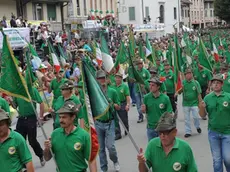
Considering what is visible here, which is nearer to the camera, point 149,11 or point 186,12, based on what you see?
point 149,11

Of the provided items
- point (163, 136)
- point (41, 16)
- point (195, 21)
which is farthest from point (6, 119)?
point (195, 21)

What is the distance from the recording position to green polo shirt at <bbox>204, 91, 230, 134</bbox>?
305 inches

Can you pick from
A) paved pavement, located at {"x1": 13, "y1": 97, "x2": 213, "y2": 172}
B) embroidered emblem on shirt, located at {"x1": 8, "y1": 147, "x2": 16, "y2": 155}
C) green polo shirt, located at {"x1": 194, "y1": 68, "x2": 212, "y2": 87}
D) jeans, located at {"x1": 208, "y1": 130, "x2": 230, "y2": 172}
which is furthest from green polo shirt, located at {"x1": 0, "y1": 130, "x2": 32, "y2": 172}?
green polo shirt, located at {"x1": 194, "y1": 68, "x2": 212, "y2": 87}

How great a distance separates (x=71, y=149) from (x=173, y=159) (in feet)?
3.93

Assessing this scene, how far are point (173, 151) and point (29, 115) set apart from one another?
5.11 metres

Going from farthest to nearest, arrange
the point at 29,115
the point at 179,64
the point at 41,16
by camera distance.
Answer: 1. the point at 41,16
2. the point at 179,64
3. the point at 29,115

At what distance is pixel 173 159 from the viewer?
5.16 meters

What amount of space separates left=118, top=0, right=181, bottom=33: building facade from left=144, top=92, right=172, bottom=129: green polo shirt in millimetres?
60904

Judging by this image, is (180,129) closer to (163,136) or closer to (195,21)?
(163,136)

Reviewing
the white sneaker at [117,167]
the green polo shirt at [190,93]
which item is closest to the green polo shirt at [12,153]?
the white sneaker at [117,167]

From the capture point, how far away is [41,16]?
41.3 metres

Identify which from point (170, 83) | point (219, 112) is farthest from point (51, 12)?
point (219, 112)

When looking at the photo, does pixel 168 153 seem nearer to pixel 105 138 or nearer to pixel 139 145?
pixel 105 138

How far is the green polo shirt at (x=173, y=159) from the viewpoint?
203 inches
